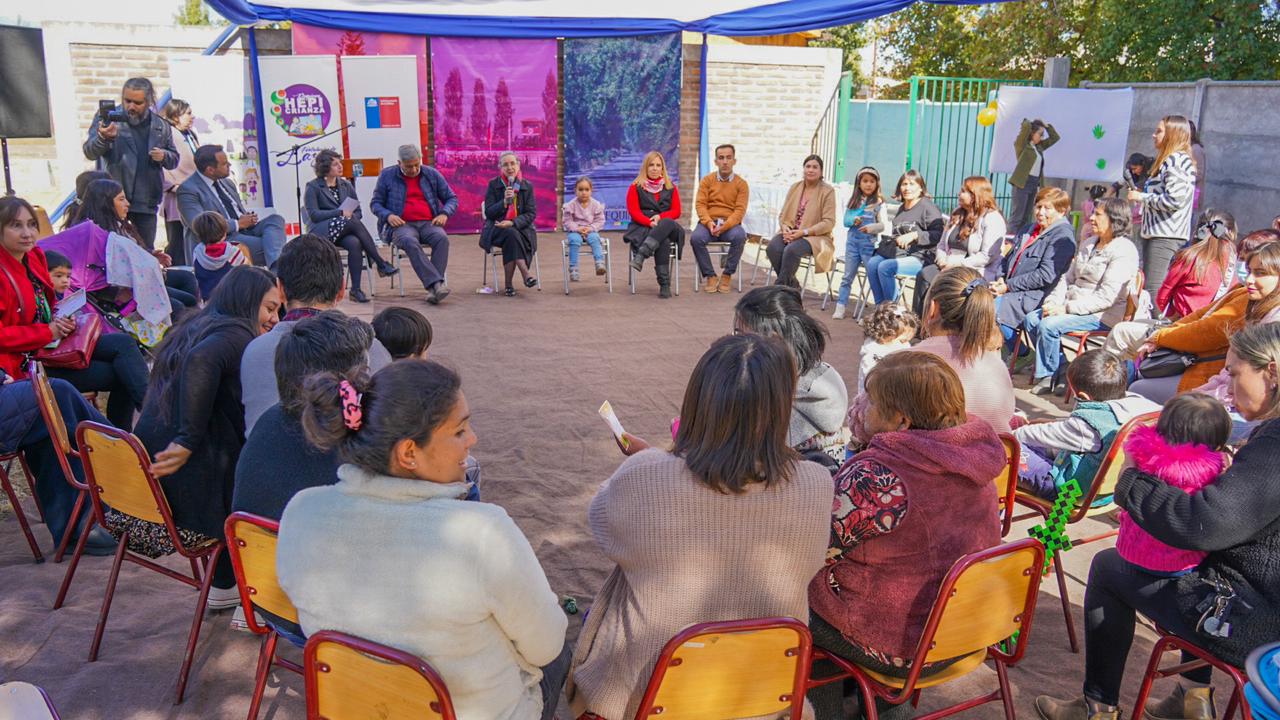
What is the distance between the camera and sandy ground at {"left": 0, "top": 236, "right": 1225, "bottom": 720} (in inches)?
114

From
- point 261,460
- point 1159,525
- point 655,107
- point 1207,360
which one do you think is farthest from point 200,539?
point 655,107

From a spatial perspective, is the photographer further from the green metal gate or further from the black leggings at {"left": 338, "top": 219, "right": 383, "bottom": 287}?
the green metal gate

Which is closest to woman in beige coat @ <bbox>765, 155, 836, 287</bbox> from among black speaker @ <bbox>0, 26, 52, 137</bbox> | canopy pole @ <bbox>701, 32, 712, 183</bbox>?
canopy pole @ <bbox>701, 32, 712, 183</bbox>

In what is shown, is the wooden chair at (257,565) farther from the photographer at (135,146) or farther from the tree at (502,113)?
the tree at (502,113)

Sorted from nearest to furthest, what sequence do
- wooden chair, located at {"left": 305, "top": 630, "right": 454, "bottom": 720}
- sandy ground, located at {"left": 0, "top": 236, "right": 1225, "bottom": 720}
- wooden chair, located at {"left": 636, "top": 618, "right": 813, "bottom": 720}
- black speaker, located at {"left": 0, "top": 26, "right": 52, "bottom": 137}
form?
wooden chair, located at {"left": 305, "top": 630, "right": 454, "bottom": 720} < wooden chair, located at {"left": 636, "top": 618, "right": 813, "bottom": 720} < sandy ground, located at {"left": 0, "top": 236, "right": 1225, "bottom": 720} < black speaker, located at {"left": 0, "top": 26, "right": 52, "bottom": 137}

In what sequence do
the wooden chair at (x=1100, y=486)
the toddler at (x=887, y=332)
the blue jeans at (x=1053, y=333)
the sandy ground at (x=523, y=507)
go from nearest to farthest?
the sandy ground at (x=523, y=507), the wooden chair at (x=1100, y=486), the toddler at (x=887, y=332), the blue jeans at (x=1053, y=333)

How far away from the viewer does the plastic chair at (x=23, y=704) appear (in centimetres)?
145

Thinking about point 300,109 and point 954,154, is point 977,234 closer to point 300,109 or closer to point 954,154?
point 954,154

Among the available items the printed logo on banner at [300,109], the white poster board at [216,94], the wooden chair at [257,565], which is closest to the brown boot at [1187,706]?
the wooden chair at [257,565]

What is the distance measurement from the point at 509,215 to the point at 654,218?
52.2 inches

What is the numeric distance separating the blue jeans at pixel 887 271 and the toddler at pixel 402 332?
489 cm

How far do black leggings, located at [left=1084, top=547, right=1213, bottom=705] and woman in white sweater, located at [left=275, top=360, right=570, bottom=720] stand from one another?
160cm

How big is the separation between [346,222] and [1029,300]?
535cm

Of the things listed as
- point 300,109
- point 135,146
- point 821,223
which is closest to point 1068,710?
point 821,223
